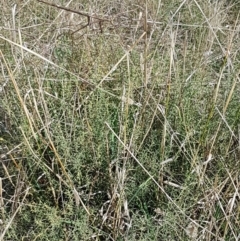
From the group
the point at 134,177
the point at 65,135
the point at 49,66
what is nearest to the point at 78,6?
the point at 49,66

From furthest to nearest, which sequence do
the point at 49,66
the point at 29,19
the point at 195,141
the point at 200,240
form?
the point at 29,19 → the point at 49,66 → the point at 195,141 → the point at 200,240

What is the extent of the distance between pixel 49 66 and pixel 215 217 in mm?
605

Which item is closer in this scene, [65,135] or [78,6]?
[65,135]

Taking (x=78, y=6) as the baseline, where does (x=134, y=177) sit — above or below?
below

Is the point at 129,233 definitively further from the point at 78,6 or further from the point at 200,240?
the point at 78,6

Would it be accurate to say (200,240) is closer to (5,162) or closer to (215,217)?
(215,217)

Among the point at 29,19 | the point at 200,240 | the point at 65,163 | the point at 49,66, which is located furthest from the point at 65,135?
the point at 29,19

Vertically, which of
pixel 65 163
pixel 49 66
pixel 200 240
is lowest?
pixel 200 240

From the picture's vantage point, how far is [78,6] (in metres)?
1.86

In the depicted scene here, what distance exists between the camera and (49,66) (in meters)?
1.35

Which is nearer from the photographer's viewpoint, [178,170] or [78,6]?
[178,170]

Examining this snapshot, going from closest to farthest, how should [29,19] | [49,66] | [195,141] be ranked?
[195,141] → [49,66] → [29,19]

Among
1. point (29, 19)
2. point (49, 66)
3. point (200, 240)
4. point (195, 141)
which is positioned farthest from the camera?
point (29, 19)

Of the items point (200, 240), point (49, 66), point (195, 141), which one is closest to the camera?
point (200, 240)
